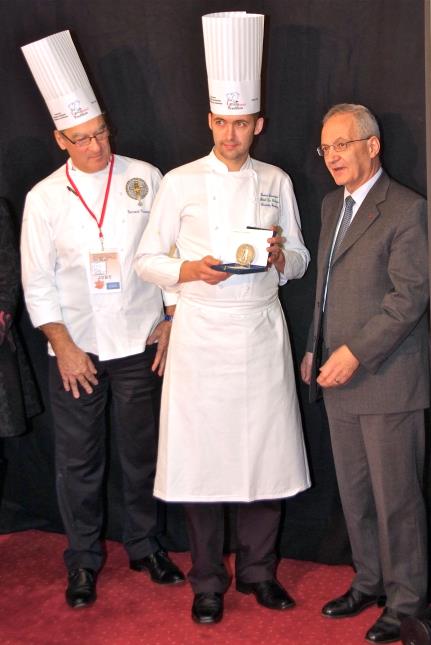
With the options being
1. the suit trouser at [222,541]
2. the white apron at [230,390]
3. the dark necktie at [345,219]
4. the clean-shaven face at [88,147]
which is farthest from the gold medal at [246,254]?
the suit trouser at [222,541]

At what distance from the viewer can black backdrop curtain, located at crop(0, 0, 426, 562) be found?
3.02 meters

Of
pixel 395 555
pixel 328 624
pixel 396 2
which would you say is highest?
pixel 396 2

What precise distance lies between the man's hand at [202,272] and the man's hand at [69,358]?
0.49 metres

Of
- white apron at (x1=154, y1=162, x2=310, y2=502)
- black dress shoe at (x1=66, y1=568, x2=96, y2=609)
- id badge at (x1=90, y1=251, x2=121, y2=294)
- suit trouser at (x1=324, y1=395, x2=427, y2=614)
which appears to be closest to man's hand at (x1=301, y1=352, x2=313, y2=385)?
white apron at (x1=154, y1=162, x2=310, y2=502)

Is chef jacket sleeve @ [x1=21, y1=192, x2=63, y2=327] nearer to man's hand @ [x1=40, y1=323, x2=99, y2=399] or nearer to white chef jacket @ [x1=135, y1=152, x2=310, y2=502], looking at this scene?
man's hand @ [x1=40, y1=323, x2=99, y2=399]

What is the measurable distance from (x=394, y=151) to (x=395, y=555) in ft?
4.30

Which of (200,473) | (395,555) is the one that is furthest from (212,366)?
(395,555)

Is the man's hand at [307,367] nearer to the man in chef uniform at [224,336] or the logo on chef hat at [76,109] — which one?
the man in chef uniform at [224,336]

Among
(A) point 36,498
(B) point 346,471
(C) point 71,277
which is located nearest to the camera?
(B) point 346,471

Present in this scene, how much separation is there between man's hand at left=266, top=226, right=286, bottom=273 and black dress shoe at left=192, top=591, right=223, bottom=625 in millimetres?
1125

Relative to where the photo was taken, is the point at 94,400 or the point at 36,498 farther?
the point at 36,498

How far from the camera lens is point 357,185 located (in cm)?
278

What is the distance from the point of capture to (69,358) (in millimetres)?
3117

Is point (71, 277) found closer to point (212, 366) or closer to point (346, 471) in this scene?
point (212, 366)
